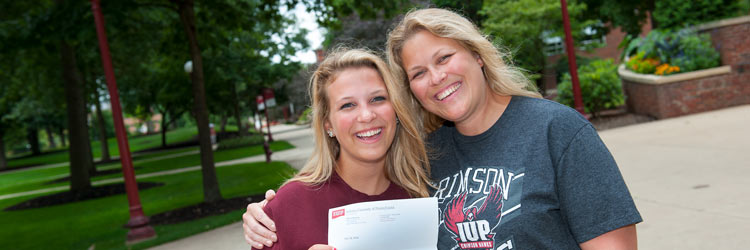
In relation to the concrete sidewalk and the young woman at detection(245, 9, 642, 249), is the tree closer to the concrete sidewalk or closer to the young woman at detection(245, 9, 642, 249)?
the concrete sidewalk

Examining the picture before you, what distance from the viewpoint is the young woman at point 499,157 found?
1.83m

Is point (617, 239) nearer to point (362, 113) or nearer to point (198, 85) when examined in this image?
point (362, 113)

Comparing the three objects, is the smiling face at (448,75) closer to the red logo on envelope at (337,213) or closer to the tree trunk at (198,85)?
the red logo on envelope at (337,213)

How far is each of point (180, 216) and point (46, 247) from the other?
7.03 ft

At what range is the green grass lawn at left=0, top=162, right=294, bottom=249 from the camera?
28.6 ft

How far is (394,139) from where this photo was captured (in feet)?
8.66

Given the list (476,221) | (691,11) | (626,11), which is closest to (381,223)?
(476,221)

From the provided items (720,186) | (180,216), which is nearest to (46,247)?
(180,216)

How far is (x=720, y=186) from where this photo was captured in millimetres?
5926

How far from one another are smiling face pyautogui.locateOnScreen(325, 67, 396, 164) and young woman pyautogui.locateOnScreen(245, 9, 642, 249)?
15 centimetres

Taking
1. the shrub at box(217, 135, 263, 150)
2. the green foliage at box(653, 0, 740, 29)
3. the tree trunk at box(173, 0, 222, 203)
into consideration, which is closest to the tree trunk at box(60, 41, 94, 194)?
the tree trunk at box(173, 0, 222, 203)

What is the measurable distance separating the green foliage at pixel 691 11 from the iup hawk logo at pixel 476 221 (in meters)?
14.9

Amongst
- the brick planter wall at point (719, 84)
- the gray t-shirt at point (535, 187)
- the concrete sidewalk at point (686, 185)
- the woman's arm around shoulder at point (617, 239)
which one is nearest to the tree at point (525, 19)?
the brick planter wall at point (719, 84)

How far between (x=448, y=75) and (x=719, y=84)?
46.0ft
